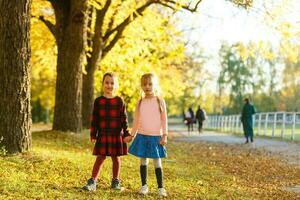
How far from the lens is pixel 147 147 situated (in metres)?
7.54

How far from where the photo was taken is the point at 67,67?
16281 millimetres

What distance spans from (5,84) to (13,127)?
2.53ft

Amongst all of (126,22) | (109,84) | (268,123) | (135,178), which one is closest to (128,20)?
(126,22)

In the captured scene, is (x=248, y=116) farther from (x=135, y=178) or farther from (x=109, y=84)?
(x=109, y=84)

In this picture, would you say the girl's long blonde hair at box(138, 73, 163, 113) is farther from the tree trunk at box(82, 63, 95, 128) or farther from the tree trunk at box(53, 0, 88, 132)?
the tree trunk at box(82, 63, 95, 128)

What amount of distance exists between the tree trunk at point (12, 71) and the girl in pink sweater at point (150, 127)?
2808mm

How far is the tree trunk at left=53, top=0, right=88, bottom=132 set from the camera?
53.0ft

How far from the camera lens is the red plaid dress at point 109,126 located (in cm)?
764

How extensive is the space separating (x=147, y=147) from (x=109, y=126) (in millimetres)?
621

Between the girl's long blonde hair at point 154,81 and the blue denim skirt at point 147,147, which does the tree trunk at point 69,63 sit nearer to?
the girl's long blonde hair at point 154,81

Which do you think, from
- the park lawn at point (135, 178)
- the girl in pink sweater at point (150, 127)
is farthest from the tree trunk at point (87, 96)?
the girl in pink sweater at point (150, 127)

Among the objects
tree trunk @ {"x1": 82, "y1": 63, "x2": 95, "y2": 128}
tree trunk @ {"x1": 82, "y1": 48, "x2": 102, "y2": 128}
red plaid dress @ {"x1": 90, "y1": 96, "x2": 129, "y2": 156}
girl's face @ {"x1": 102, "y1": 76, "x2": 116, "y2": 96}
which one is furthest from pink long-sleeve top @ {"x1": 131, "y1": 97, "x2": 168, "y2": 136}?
tree trunk @ {"x1": 82, "y1": 63, "x2": 95, "y2": 128}

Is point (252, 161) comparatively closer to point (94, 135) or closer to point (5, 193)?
point (94, 135)

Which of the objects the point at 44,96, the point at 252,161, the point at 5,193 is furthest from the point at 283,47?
the point at 44,96
